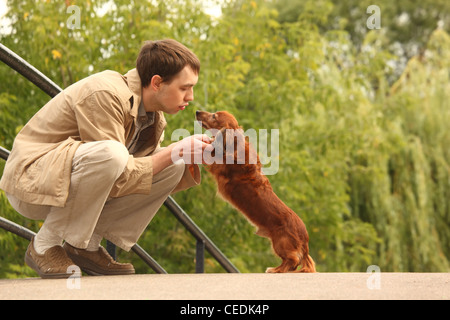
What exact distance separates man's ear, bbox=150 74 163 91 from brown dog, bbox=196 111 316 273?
27.7 inches

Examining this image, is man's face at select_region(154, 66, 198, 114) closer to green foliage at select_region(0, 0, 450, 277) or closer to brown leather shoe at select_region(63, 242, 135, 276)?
brown leather shoe at select_region(63, 242, 135, 276)

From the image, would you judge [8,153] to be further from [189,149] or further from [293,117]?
[293,117]

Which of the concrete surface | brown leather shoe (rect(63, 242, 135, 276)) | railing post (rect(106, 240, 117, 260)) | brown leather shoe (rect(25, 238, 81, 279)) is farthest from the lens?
railing post (rect(106, 240, 117, 260))

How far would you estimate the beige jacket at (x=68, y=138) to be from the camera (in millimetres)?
2172

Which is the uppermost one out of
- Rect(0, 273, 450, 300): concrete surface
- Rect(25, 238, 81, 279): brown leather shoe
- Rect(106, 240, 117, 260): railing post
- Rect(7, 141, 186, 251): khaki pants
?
Rect(7, 141, 186, 251): khaki pants

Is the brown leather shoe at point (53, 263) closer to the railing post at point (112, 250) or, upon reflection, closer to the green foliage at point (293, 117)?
the railing post at point (112, 250)

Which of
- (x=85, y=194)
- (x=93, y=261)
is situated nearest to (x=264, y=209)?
(x=93, y=261)

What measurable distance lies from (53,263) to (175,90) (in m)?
0.81

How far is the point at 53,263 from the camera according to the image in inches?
90.0

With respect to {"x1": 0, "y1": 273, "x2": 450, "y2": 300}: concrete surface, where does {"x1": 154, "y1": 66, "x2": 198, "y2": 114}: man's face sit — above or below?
above

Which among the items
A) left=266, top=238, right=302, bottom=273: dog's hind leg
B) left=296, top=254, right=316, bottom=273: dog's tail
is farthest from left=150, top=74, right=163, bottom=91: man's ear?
left=296, top=254, right=316, bottom=273: dog's tail

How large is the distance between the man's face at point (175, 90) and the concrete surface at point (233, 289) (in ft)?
2.31

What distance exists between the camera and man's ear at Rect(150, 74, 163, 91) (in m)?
2.43

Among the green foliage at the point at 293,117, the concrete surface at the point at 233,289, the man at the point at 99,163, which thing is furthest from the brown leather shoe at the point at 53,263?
the green foliage at the point at 293,117
